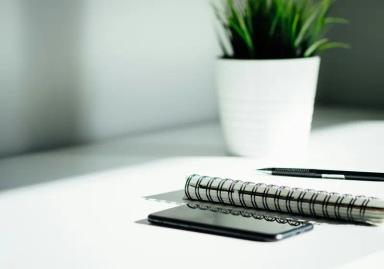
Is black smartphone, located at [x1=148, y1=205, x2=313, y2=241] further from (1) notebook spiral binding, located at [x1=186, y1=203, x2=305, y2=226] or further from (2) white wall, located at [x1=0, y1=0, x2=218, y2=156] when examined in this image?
(2) white wall, located at [x1=0, y1=0, x2=218, y2=156]

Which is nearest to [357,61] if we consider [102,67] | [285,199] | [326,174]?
[102,67]

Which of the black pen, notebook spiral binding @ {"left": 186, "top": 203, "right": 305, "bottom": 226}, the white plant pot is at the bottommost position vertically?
the black pen

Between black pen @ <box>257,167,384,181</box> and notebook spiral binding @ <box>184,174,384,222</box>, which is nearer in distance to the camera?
notebook spiral binding @ <box>184,174,384,222</box>

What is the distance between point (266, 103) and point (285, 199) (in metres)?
0.37

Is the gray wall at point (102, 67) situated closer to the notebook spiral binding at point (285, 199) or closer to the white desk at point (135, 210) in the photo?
the white desk at point (135, 210)

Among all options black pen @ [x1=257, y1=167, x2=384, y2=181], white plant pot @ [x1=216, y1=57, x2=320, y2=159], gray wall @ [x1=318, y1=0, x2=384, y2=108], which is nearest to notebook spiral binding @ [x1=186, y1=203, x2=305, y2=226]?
black pen @ [x1=257, y1=167, x2=384, y2=181]

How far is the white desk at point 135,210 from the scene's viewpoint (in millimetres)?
639

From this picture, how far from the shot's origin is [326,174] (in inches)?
37.5

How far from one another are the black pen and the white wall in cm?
40

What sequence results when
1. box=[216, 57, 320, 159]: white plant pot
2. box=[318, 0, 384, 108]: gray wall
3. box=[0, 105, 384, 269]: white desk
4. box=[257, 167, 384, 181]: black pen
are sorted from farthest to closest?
box=[318, 0, 384, 108]: gray wall < box=[216, 57, 320, 159]: white plant pot < box=[257, 167, 384, 181]: black pen < box=[0, 105, 384, 269]: white desk

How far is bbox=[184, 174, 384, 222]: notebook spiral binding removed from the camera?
29.0 inches

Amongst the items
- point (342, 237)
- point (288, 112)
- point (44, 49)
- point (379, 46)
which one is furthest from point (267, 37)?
point (379, 46)

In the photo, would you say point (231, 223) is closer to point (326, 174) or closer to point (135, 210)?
point (135, 210)

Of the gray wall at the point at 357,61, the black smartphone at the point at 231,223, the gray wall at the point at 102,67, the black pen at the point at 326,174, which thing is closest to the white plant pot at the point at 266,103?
the black pen at the point at 326,174
